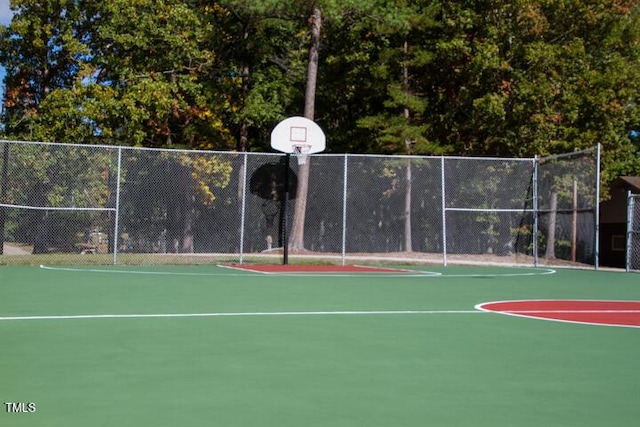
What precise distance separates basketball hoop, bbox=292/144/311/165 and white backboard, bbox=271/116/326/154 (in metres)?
0.04

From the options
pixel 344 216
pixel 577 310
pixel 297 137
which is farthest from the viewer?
pixel 297 137

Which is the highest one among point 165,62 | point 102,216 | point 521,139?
point 165,62

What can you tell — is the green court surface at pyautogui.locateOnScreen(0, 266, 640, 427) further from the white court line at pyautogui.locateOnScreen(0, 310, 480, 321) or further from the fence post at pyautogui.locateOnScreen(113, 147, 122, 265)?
the fence post at pyautogui.locateOnScreen(113, 147, 122, 265)

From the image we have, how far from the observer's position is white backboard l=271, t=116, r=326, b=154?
20.1 meters

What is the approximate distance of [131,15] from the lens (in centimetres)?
2855

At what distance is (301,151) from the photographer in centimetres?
1983

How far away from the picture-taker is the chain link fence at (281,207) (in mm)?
18062

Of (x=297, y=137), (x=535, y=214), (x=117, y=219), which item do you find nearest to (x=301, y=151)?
(x=297, y=137)

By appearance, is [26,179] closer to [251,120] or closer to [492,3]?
[251,120]

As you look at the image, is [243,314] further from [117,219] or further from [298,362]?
[117,219]

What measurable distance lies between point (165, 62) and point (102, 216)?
11972mm

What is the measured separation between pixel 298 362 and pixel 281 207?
13.8 metres

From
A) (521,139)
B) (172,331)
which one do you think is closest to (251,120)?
(521,139)

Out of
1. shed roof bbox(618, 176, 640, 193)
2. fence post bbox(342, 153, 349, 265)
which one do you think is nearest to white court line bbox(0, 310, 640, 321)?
fence post bbox(342, 153, 349, 265)
